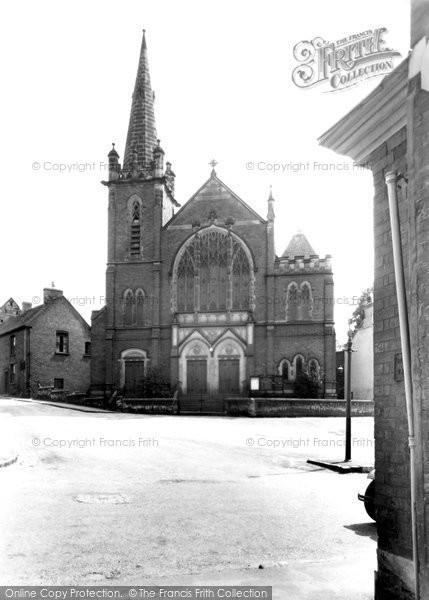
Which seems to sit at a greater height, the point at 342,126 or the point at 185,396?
the point at 342,126

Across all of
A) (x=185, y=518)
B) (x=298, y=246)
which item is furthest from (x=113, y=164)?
(x=185, y=518)

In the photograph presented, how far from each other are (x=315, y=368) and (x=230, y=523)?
91.7ft

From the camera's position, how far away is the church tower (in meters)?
38.0

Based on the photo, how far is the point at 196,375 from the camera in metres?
37.0

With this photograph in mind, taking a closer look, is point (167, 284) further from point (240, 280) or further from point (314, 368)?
point (314, 368)

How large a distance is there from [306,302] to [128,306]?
10.7 metres

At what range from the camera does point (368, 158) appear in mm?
6195

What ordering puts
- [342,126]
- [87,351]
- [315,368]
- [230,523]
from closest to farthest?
[342,126] → [230,523] → [315,368] → [87,351]

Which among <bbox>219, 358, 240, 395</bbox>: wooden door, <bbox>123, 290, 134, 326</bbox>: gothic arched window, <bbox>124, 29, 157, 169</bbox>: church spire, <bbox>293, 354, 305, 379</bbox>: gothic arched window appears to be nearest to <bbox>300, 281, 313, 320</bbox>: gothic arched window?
<bbox>293, 354, 305, 379</bbox>: gothic arched window

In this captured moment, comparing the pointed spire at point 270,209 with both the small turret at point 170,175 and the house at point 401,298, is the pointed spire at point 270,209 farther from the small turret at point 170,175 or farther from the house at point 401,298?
the house at point 401,298

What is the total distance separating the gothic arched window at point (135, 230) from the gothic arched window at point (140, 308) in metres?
2.54

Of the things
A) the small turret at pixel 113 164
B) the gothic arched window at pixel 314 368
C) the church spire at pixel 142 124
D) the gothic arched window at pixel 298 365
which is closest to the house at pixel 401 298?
the gothic arched window at pixel 314 368

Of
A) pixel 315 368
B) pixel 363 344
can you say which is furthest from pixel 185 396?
pixel 363 344

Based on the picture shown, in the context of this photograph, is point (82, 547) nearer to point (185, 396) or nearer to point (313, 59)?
point (313, 59)
